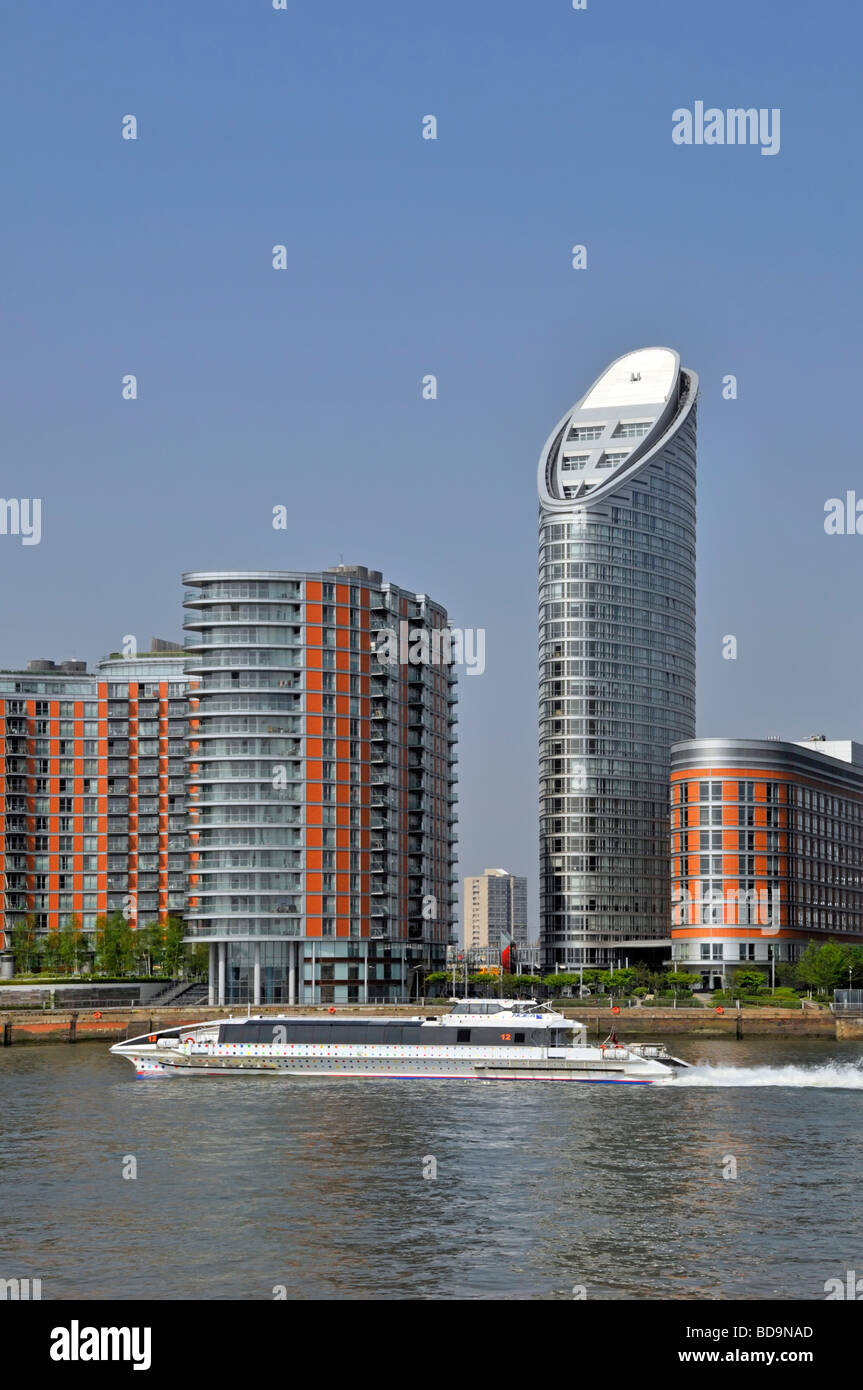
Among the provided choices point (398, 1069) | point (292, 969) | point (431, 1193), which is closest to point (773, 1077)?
point (398, 1069)

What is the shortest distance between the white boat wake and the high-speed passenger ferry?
1.83m

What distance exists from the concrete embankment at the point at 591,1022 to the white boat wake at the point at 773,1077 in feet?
148

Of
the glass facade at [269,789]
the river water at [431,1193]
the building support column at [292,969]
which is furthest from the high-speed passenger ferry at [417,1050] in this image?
the building support column at [292,969]

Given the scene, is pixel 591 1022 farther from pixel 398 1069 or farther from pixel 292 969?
pixel 398 1069

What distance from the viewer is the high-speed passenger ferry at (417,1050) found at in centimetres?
11175

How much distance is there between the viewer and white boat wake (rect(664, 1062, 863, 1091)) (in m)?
104

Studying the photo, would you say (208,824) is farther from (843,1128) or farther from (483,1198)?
(483,1198)

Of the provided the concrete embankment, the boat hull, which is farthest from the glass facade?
the boat hull

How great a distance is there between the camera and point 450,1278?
43.9m

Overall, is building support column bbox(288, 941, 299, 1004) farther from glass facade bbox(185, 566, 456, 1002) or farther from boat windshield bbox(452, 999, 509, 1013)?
boat windshield bbox(452, 999, 509, 1013)

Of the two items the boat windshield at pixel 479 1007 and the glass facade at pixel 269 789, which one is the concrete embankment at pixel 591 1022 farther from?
the boat windshield at pixel 479 1007

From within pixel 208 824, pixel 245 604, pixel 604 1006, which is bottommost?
pixel 604 1006
